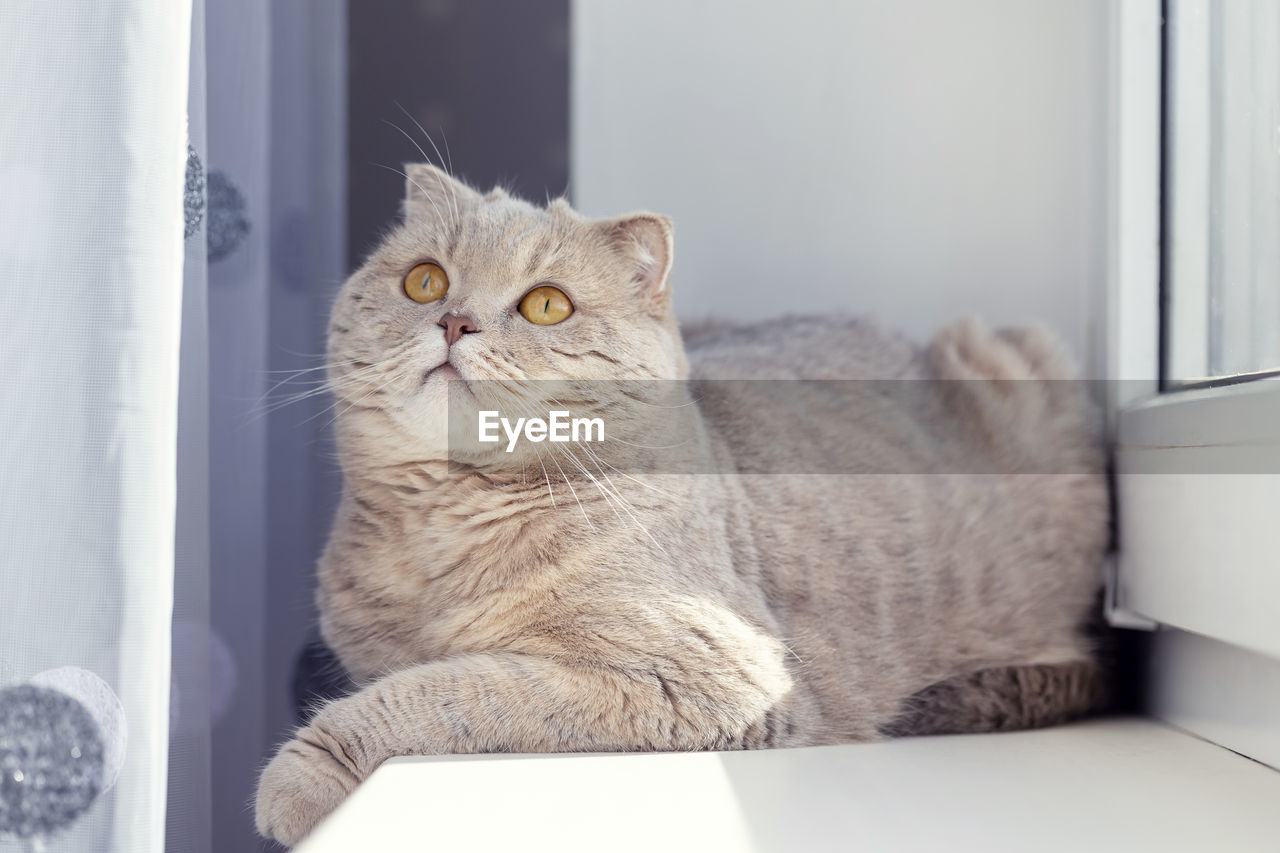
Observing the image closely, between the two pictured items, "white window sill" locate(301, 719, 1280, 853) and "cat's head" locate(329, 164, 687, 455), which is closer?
"white window sill" locate(301, 719, 1280, 853)

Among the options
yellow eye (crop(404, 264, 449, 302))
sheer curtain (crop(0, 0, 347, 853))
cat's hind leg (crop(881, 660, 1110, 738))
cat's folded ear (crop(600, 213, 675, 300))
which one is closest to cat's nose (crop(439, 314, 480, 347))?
yellow eye (crop(404, 264, 449, 302))

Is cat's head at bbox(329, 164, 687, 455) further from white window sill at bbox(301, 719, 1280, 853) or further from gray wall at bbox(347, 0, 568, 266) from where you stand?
gray wall at bbox(347, 0, 568, 266)

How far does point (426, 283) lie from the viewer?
4.20 feet

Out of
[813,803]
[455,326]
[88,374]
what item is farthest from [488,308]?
[813,803]

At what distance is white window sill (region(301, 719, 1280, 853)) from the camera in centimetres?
80

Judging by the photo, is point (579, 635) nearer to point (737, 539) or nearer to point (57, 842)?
point (737, 539)

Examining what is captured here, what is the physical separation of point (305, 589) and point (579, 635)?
801mm

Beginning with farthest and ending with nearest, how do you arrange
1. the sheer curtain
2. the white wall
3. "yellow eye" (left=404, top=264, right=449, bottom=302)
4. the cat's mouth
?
1. the white wall
2. "yellow eye" (left=404, top=264, right=449, bottom=302)
3. the cat's mouth
4. the sheer curtain

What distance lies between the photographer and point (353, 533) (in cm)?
128

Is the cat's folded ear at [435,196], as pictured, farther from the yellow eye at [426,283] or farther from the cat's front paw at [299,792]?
the cat's front paw at [299,792]

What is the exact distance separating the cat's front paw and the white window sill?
0.26 feet

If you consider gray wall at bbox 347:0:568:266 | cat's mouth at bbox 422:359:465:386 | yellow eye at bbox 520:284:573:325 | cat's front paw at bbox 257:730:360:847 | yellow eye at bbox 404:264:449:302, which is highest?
gray wall at bbox 347:0:568:266

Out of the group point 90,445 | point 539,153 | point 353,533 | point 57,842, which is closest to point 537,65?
point 539,153

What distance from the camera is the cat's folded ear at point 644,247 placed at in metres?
1.27
